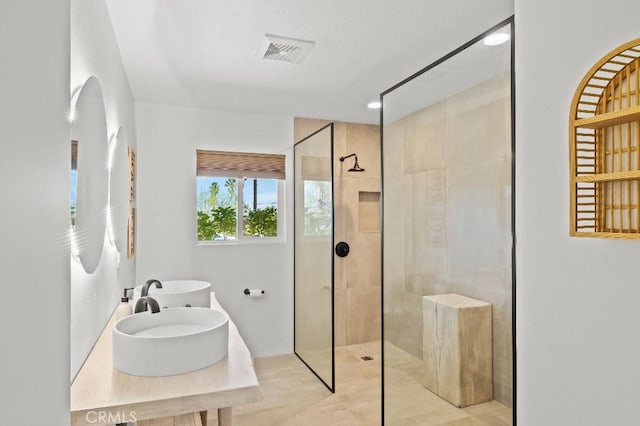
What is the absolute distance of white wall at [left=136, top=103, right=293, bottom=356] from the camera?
3.56m

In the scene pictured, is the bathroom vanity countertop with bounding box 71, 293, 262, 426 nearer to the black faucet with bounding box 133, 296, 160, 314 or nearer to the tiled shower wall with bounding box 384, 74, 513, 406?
the black faucet with bounding box 133, 296, 160, 314

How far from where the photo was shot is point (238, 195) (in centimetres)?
397

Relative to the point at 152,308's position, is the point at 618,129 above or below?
above

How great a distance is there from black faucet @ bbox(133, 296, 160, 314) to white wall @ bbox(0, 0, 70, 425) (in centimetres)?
97

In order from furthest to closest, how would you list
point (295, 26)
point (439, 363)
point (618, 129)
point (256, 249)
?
1. point (256, 249)
2. point (295, 26)
3. point (439, 363)
4. point (618, 129)

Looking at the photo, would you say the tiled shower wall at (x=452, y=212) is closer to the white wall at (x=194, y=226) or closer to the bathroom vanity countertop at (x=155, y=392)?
the bathroom vanity countertop at (x=155, y=392)

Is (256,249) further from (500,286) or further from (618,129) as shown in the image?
(618,129)

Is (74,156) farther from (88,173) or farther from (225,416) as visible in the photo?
(225,416)

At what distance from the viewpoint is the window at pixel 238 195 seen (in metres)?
3.81

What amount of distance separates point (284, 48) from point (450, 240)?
147cm

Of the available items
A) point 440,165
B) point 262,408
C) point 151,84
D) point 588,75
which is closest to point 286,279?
point 262,408

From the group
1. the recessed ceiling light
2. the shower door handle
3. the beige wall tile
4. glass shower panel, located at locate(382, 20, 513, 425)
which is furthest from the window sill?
the recessed ceiling light

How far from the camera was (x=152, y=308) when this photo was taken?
1729mm

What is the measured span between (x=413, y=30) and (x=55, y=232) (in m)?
2.03
